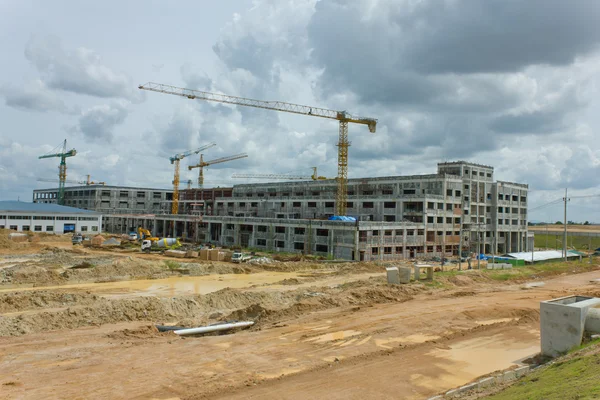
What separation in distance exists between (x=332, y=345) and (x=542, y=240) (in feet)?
458

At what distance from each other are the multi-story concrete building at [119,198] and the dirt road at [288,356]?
13086cm

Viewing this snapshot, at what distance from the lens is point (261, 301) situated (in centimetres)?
3625

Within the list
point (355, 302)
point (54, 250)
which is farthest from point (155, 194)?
point (355, 302)

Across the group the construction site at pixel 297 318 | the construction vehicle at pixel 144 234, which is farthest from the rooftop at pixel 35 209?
the construction site at pixel 297 318

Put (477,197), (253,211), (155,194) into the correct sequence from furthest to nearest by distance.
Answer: (155,194) → (253,211) → (477,197)

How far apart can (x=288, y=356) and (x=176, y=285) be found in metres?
28.4

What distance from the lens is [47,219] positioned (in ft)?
356

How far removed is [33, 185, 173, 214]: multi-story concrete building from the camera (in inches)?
6176

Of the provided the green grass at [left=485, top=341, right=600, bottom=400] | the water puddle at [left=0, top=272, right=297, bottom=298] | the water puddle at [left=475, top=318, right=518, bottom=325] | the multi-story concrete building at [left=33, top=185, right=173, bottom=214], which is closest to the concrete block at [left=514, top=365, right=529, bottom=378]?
the green grass at [left=485, top=341, right=600, bottom=400]

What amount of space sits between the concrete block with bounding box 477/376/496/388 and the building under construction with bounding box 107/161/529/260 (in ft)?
157

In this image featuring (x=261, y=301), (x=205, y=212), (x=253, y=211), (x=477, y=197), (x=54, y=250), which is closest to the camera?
(x=261, y=301)

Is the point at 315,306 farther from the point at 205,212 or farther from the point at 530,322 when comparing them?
the point at 205,212

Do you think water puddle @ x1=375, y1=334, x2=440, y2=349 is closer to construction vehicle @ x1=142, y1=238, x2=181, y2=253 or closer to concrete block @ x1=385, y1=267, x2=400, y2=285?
concrete block @ x1=385, y1=267, x2=400, y2=285

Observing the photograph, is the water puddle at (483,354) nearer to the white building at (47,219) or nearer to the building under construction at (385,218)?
the building under construction at (385,218)
